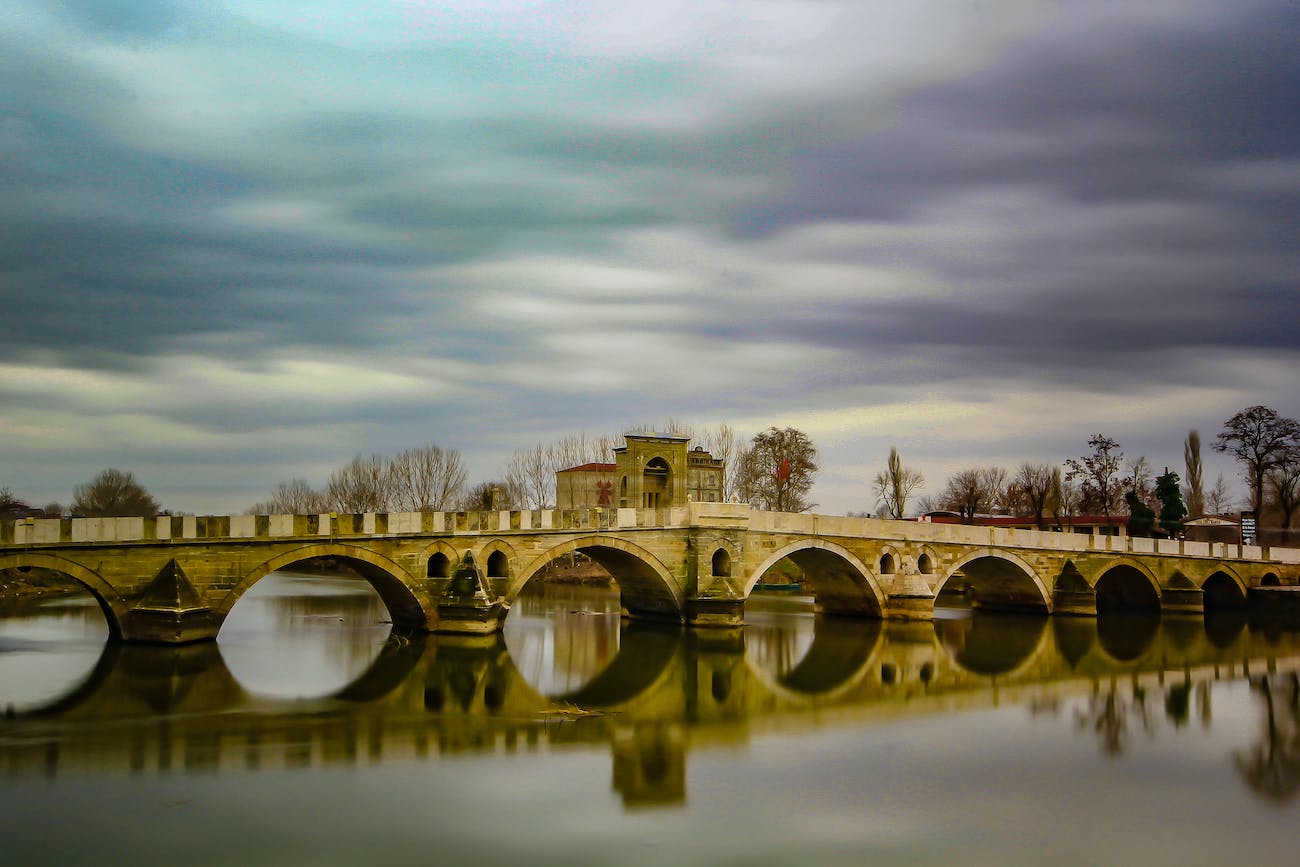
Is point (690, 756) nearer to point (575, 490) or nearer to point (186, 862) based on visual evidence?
point (186, 862)

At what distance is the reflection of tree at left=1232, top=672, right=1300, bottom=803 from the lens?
12.0 metres

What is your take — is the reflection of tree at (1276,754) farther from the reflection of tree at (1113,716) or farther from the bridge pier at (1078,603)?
the bridge pier at (1078,603)

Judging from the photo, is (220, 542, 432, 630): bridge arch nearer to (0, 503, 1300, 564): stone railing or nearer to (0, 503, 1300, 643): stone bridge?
(0, 503, 1300, 643): stone bridge

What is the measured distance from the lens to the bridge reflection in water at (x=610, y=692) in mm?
12305

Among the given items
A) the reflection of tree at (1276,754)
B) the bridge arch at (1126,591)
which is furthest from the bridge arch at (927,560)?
the reflection of tree at (1276,754)

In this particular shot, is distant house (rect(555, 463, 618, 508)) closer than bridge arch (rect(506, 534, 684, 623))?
No

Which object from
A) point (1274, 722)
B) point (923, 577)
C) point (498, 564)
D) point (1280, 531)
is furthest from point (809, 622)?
point (1280, 531)

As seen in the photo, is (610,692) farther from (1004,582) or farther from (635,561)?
(1004,582)

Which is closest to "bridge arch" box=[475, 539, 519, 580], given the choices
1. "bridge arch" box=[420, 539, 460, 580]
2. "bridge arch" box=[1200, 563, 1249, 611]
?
"bridge arch" box=[420, 539, 460, 580]

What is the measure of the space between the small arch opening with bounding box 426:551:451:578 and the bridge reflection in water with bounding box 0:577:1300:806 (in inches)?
55.4

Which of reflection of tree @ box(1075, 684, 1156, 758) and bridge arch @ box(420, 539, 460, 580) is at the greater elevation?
bridge arch @ box(420, 539, 460, 580)

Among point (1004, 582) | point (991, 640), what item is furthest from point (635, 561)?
point (1004, 582)

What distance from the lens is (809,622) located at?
93.3 feet

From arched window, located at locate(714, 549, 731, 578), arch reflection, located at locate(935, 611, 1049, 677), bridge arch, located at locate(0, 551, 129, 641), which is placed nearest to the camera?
bridge arch, located at locate(0, 551, 129, 641)
